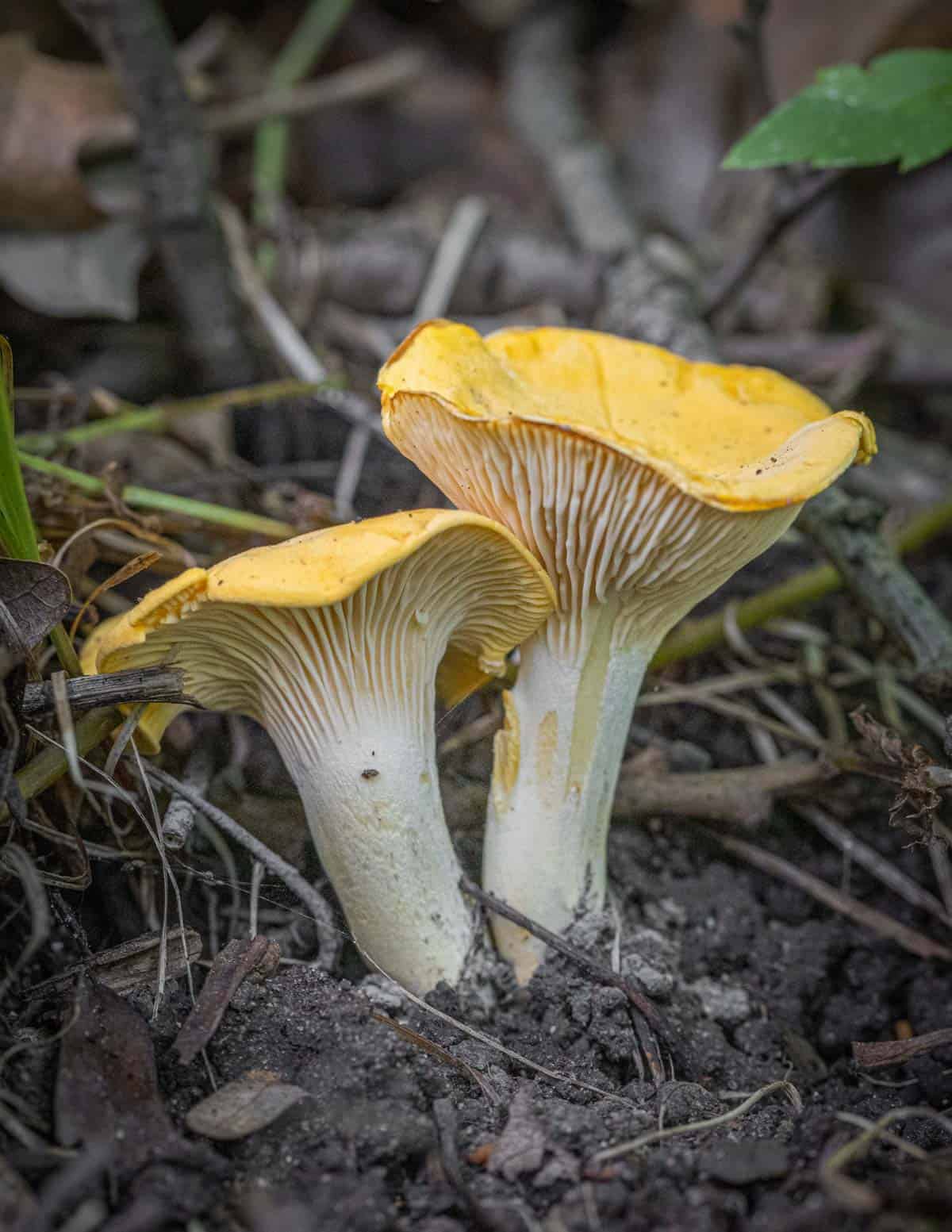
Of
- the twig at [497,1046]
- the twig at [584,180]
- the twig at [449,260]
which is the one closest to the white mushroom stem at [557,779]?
the twig at [497,1046]

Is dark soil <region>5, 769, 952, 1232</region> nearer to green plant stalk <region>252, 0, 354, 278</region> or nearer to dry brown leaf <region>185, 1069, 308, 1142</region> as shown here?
dry brown leaf <region>185, 1069, 308, 1142</region>

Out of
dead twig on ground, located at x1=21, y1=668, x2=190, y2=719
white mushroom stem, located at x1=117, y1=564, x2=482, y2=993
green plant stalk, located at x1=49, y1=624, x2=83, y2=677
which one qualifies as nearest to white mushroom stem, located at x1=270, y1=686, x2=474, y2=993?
white mushroom stem, located at x1=117, y1=564, x2=482, y2=993

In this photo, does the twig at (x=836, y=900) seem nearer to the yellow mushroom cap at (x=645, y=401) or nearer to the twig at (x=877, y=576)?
the twig at (x=877, y=576)

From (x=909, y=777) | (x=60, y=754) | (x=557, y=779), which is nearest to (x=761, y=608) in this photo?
(x=909, y=777)

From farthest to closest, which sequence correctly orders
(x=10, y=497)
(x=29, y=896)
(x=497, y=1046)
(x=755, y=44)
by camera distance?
(x=755, y=44), (x=497, y=1046), (x=10, y=497), (x=29, y=896)

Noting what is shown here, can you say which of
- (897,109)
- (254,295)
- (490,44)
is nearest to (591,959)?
(897,109)

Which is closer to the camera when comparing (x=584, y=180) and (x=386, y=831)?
(x=386, y=831)

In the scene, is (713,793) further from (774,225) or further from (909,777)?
(774,225)
